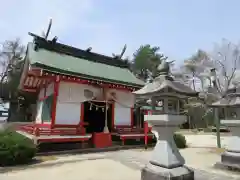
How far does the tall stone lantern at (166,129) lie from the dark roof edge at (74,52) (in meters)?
9.96

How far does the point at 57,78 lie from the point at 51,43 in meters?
4.18

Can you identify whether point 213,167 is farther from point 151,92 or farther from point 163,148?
point 151,92

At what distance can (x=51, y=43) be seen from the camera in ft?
43.5

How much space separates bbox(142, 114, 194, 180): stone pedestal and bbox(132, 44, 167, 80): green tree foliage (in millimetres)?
30239

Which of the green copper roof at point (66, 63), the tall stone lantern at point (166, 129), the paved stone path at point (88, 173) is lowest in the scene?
the paved stone path at point (88, 173)

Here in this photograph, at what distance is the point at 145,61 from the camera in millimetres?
35094

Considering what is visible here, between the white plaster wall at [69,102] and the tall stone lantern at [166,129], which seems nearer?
the tall stone lantern at [166,129]

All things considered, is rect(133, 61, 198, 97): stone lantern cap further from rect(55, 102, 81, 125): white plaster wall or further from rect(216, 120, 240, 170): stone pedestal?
rect(55, 102, 81, 125): white plaster wall

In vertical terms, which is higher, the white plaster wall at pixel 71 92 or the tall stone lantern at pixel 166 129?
A: the white plaster wall at pixel 71 92

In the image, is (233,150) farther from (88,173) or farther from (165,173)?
(88,173)

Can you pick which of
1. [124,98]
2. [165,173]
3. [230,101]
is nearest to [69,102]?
[124,98]

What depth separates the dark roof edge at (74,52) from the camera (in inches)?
503

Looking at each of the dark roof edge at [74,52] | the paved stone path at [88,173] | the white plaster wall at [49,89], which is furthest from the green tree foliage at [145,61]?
the paved stone path at [88,173]

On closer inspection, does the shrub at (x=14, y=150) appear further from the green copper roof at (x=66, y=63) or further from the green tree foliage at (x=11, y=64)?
the green tree foliage at (x=11, y=64)
